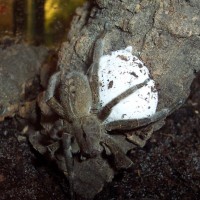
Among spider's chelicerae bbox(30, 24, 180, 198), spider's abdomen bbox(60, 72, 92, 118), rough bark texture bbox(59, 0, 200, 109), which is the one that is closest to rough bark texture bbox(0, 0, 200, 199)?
rough bark texture bbox(59, 0, 200, 109)

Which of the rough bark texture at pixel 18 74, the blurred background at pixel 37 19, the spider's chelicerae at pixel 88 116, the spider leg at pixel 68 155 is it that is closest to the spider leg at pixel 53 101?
the spider's chelicerae at pixel 88 116

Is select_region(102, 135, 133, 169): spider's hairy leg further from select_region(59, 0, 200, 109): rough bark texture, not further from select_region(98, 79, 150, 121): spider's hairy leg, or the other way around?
select_region(59, 0, 200, 109): rough bark texture

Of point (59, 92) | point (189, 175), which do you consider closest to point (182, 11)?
point (59, 92)

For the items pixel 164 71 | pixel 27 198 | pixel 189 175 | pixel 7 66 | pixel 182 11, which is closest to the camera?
pixel 182 11

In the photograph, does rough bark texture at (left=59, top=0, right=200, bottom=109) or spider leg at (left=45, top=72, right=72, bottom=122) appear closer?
rough bark texture at (left=59, top=0, right=200, bottom=109)

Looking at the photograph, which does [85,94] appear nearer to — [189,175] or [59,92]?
[59,92]
